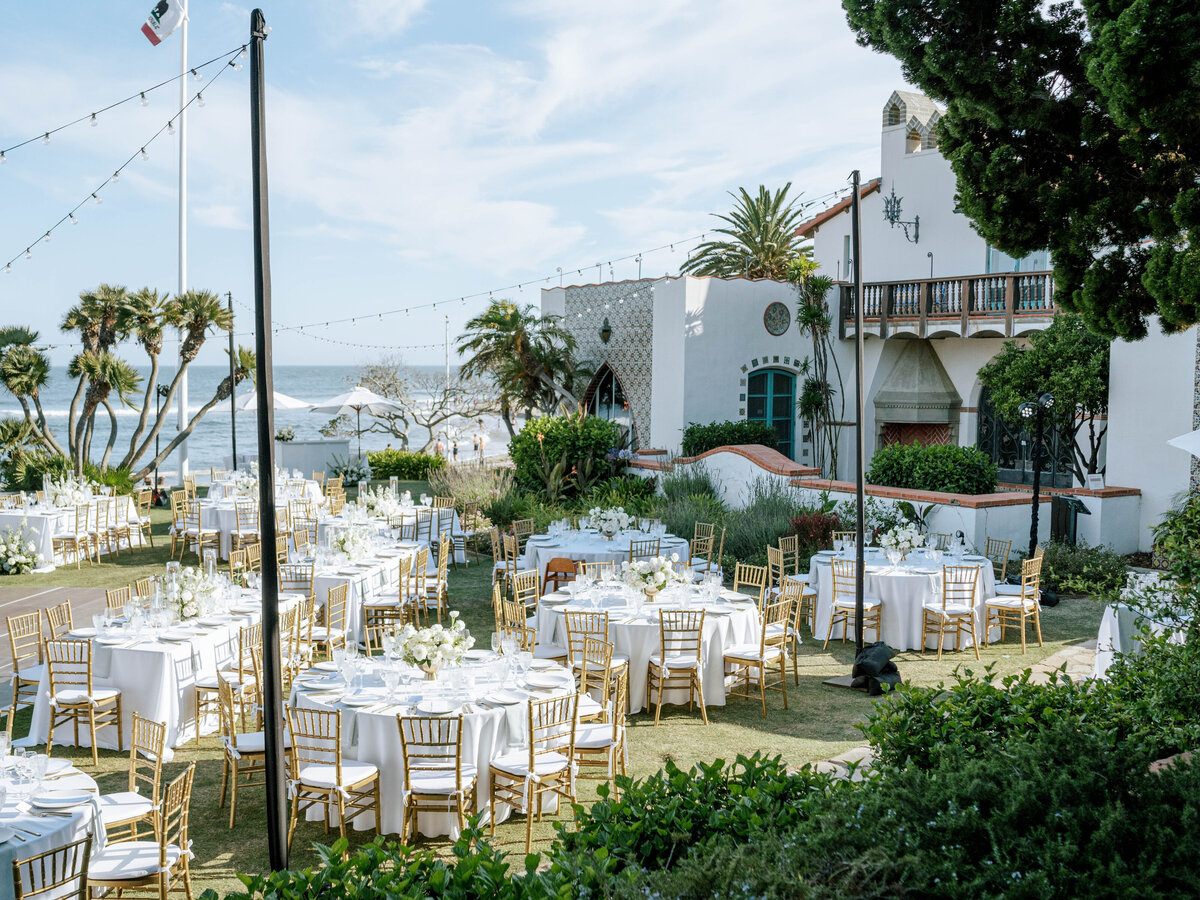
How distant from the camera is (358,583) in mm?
10469

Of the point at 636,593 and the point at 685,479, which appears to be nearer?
the point at 636,593

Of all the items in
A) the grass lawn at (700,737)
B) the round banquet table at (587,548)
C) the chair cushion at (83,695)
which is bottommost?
the grass lawn at (700,737)

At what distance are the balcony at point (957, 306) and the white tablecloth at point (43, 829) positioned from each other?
16.0 m

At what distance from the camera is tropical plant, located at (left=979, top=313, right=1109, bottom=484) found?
1520 cm

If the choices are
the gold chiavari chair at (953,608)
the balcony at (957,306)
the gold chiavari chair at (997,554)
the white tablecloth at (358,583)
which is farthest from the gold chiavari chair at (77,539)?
the balcony at (957,306)

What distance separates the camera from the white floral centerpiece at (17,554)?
1434cm

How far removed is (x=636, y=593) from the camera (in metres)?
9.05

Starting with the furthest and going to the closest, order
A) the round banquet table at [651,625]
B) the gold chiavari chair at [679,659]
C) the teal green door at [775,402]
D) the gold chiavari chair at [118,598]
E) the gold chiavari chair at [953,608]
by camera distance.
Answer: the teal green door at [775,402] < the gold chiavari chair at [953,608] < the gold chiavari chair at [118,598] < the round banquet table at [651,625] < the gold chiavari chair at [679,659]

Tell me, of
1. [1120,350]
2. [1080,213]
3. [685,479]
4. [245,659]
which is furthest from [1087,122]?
[685,479]

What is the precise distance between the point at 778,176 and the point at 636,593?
1903 cm

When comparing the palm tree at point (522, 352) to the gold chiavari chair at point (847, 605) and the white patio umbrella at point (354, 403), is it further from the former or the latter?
the gold chiavari chair at point (847, 605)

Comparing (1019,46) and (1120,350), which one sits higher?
(1019,46)

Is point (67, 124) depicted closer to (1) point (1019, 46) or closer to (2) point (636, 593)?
(2) point (636, 593)

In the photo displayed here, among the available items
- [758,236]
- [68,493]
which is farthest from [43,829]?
[758,236]
